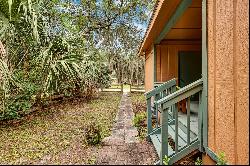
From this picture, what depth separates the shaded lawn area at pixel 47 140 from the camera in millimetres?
5426

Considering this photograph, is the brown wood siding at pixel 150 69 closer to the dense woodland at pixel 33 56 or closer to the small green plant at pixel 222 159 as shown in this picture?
the dense woodland at pixel 33 56

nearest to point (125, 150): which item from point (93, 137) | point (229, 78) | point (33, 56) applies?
point (93, 137)

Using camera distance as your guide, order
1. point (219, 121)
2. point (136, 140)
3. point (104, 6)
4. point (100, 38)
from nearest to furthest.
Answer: point (219, 121), point (136, 140), point (104, 6), point (100, 38)

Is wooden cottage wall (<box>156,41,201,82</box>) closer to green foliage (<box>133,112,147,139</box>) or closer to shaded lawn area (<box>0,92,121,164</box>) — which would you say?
green foliage (<box>133,112,147,139</box>)

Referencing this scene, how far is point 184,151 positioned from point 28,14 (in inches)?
204

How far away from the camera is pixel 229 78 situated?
350 cm

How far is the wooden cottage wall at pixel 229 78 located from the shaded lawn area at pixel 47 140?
6.97 ft

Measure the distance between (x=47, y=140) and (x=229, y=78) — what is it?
459 centimetres

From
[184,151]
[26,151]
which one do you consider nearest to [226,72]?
[184,151]

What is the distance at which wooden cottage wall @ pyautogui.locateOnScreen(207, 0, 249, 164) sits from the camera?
304cm

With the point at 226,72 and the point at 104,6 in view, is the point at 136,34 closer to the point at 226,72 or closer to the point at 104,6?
the point at 104,6

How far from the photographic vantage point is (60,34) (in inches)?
422

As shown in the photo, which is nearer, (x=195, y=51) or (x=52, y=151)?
(x=52, y=151)

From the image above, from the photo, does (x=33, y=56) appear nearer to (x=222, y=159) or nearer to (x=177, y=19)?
(x=177, y=19)
